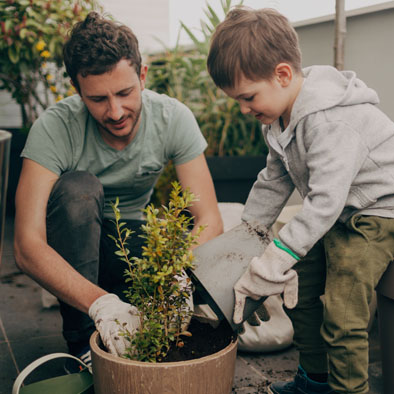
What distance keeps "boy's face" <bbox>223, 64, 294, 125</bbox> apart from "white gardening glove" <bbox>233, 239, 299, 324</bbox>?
379 mm

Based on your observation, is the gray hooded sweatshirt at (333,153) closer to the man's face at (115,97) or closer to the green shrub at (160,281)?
the green shrub at (160,281)

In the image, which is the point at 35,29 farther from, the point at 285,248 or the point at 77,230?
the point at 285,248

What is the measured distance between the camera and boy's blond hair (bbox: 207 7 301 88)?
1.31m

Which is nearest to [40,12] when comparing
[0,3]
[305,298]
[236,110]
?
[0,3]

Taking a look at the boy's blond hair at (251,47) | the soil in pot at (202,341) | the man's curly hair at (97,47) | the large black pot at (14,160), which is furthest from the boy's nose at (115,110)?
the large black pot at (14,160)

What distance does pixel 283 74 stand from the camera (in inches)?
52.9

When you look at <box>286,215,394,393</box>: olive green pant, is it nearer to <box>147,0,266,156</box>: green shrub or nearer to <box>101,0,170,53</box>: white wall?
<box>147,0,266,156</box>: green shrub

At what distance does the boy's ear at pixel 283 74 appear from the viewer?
1.33 m

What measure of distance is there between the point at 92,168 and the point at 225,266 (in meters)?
0.77

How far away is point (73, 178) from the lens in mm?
1557

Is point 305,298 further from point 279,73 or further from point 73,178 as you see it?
point 73,178

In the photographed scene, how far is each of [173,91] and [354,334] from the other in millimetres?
2369

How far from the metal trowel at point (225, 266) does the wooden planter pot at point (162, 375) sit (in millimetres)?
119

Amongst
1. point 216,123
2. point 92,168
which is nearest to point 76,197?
point 92,168
